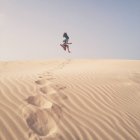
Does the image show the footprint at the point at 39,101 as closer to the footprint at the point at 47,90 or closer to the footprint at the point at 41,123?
the footprint at the point at 41,123

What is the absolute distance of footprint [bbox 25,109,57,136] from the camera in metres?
5.11

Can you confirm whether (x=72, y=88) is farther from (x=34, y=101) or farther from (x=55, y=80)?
(x=34, y=101)

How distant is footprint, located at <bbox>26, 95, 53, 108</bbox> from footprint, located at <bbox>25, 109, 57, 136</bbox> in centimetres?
29

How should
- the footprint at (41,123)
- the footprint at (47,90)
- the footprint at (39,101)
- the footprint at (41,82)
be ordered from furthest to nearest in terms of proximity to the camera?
the footprint at (41,82) → the footprint at (47,90) → the footprint at (39,101) → the footprint at (41,123)

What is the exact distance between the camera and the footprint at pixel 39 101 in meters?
6.05

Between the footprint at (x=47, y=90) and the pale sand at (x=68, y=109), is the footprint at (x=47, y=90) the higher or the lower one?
the higher one

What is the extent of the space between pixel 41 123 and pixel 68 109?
0.85 meters

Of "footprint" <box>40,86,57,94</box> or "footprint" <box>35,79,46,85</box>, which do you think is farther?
"footprint" <box>35,79,46,85</box>

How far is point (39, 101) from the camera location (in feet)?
20.5

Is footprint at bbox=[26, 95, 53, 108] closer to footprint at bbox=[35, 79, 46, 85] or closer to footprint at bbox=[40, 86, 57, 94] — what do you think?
footprint at bbox=[40, 86, 57, 94]

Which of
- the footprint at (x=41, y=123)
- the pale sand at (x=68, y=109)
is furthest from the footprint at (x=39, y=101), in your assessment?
the footprint at (x=41, y=123)

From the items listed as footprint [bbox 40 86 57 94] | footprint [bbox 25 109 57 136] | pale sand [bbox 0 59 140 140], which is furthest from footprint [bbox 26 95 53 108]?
footprint [bbox 40 86 57 94]

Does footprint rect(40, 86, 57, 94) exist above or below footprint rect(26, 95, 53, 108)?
above

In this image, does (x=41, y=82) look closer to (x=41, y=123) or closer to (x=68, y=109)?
(x=68, y=109)
